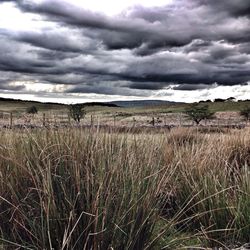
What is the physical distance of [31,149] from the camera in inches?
209

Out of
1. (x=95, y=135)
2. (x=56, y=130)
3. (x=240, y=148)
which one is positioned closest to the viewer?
(x=95, y=135)

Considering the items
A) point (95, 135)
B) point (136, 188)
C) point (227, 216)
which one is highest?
point (95, 135)

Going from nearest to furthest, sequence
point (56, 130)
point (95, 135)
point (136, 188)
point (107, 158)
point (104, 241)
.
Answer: point (104, 241)
point (136, 188)
point (107, 158)
point (95, 135)
point (56, 130)

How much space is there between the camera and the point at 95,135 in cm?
525

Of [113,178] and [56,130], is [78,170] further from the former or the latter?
[56,130]

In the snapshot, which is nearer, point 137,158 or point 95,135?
point 137,158

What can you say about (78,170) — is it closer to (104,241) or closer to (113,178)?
(113,178)

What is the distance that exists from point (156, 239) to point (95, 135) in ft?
5.00

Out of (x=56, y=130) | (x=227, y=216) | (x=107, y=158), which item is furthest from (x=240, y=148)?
(x=107, y=158)

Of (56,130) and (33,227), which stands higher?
(56,130)

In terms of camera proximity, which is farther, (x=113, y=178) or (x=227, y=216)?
(x=227, y=216)

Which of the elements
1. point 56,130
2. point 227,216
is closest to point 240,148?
point 227,216

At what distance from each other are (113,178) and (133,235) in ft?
1.75

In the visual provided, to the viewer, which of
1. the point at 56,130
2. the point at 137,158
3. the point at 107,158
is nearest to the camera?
the point at 107,158
